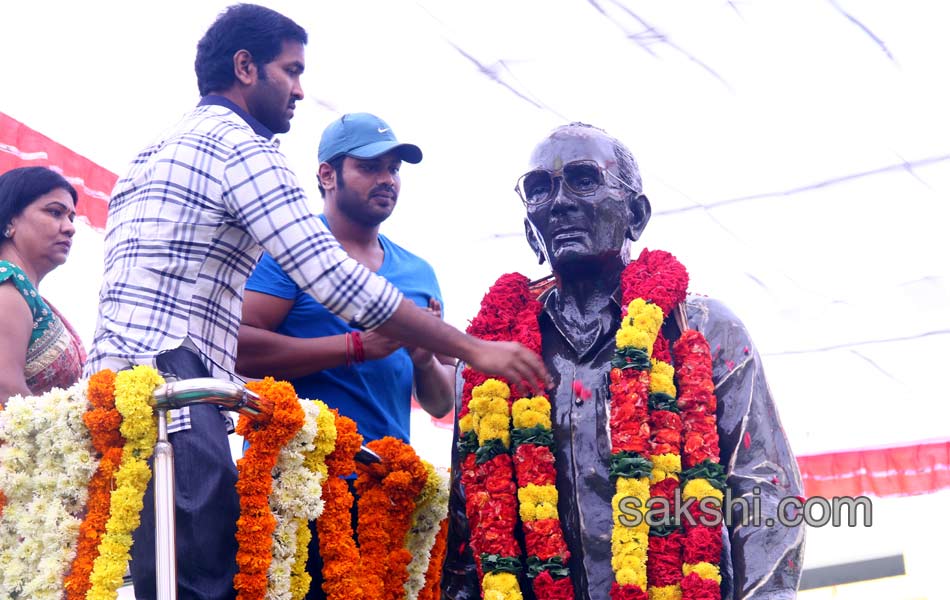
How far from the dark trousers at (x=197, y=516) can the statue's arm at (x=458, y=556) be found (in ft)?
2.40

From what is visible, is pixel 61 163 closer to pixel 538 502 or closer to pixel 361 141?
pixel 361 141

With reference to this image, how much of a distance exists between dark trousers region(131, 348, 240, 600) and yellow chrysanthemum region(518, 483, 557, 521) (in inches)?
29.6

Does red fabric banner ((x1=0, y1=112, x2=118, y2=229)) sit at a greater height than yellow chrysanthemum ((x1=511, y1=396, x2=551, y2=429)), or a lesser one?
greater

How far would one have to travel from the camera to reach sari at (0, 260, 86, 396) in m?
3.15

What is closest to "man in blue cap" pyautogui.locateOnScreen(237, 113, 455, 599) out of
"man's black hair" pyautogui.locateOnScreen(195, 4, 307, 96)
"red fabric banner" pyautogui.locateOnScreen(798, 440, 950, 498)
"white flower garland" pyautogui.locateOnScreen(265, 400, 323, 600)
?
"white flower garland" pyautogui.locateOnScreen(265, 400, 323, 600)

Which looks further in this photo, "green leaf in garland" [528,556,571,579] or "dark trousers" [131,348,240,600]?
"green leaf in garland" [528,556,571,579]

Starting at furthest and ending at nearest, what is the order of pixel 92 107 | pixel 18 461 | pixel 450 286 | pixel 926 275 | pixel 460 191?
pixel 926 275 → pixel 450 286 → pixel 460 191 → pixel 92 107 → pixel 18 461

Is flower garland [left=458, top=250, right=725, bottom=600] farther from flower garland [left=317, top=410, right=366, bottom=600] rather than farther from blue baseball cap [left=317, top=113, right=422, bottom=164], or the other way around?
blue baseball cap [left=317, top=113, right=422, bottom=164]

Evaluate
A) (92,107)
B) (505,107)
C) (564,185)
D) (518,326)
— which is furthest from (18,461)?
(505,107)

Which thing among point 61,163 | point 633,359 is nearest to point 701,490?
point 633,359

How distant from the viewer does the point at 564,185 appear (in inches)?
127

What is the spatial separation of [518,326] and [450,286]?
4546mm

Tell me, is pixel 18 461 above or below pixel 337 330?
below

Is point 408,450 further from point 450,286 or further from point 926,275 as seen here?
point 926,275
